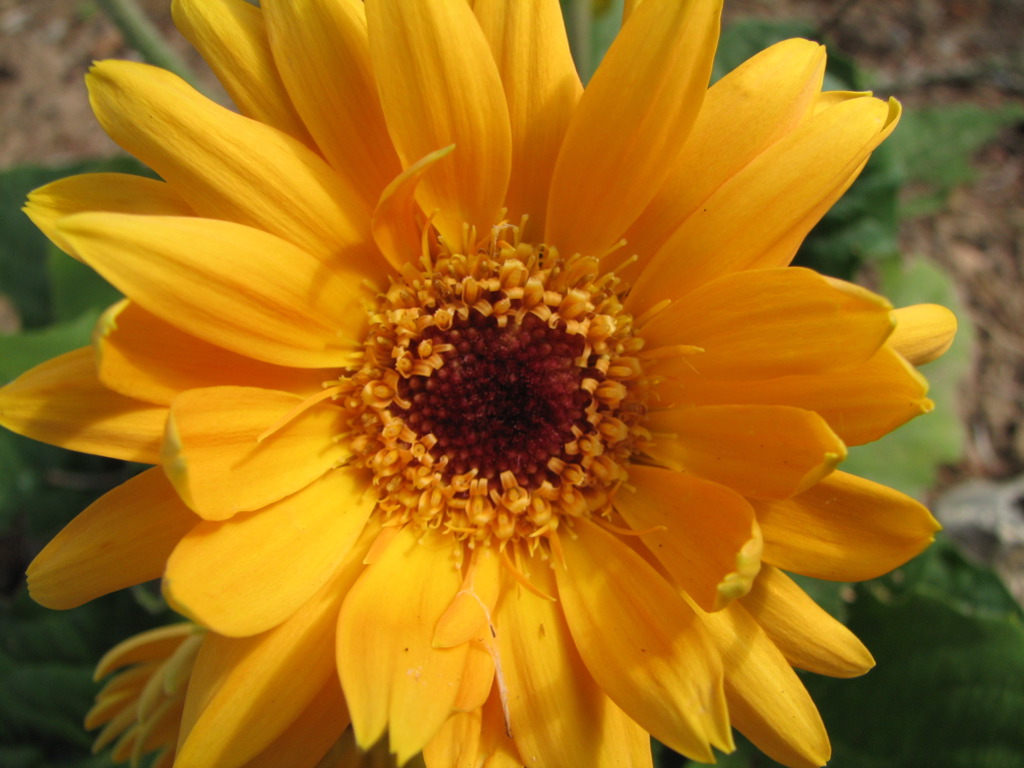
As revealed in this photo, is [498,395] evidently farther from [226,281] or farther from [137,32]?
[137,32]

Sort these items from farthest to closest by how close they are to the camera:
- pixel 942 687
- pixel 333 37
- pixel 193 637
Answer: pixel 942 687, pixel 193 637, pixel 333 37

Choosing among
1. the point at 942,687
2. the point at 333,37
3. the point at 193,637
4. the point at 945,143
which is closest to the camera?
the point at 333,37

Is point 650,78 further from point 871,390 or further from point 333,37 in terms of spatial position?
point 871,390

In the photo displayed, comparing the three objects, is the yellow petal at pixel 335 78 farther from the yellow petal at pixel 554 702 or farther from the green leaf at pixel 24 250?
the green leaf at pixel 24 250

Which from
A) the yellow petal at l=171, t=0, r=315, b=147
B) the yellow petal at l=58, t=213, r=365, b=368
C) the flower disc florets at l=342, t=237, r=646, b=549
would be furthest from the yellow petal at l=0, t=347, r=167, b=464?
the yellow petal at l=171, t=0, r=315, b=147

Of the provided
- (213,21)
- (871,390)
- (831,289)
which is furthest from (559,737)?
(213,21)

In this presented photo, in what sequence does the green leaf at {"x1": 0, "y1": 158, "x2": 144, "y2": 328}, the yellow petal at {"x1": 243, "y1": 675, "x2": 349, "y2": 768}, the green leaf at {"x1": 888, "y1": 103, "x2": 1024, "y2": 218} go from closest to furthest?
the yellow petal at {"x1": 243, "y1": 675, "x2": 349, "y2": 768}
the green leaf at {"x1": 0, "y1": 158, "x2": 144, "y2": 328}
the green leaf at {"x1": 888, "y1": 103, "x2": 1024, "y2": 218}

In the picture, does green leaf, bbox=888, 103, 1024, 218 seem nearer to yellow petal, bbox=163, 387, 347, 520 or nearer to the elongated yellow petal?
yellow petal, bbox=163, 387, 347, 520
